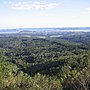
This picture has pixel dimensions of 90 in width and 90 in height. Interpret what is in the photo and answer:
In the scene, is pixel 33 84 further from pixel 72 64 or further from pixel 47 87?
pixel 72 64

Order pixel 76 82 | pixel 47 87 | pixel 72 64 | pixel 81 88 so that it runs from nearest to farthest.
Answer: pixel 47 87
pixel 81 88
pixel 76 82
pixel 72 64

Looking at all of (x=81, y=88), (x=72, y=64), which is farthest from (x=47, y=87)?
(x=72, y=64)

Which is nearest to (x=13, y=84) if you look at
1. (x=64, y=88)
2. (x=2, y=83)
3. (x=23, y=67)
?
(x=2, y=83)

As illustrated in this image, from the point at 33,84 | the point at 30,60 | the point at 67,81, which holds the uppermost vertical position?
the point at 33,84

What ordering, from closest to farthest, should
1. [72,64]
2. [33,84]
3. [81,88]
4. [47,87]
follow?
[33,84], [47,87], [81,88], [72,64]

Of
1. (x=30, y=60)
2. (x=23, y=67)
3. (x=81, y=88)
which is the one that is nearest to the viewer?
(x=81, y=88)

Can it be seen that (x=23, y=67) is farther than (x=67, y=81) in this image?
Yes

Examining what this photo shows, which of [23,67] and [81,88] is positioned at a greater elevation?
[81,88]

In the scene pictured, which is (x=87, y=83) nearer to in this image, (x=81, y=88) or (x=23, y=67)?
(x=81, y=88)

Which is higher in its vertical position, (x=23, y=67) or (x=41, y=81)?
(x=41, y=81)
